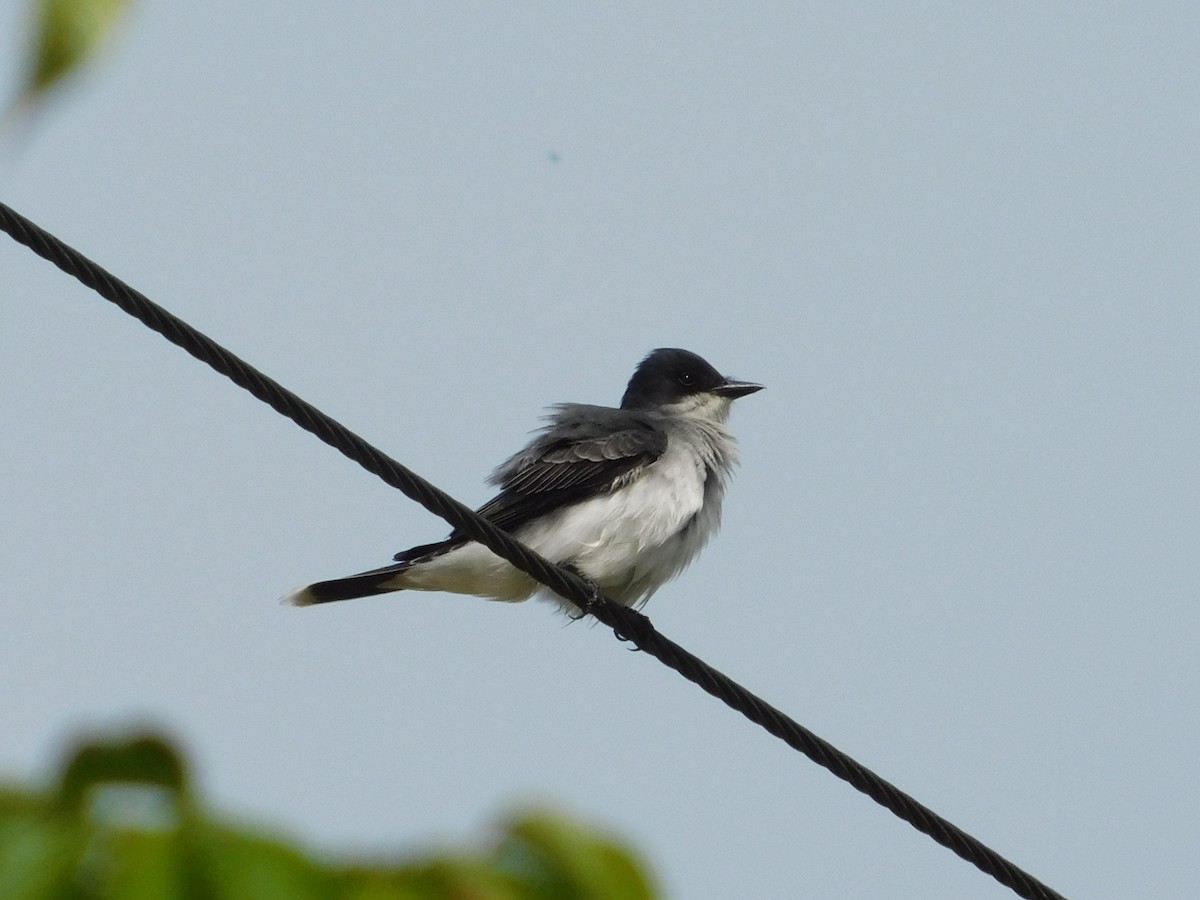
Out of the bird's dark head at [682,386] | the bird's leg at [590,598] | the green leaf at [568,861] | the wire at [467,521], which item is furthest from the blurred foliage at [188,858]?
the bird's dark head at [682,386]

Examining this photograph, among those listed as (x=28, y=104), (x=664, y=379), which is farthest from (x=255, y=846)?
(x=664, y=379)

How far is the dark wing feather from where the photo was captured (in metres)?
8.88

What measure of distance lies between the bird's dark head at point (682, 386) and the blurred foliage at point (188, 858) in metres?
9.29

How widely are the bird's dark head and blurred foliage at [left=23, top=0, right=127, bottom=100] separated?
9.37 meters

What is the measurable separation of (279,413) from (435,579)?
3.96 metres

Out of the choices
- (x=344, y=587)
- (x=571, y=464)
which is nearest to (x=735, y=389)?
(x=571, y=464)

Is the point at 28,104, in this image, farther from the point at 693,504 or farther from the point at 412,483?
the point at 693,504

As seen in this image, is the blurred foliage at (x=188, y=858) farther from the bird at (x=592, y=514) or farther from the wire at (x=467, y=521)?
the bird at (x=592, y=514)

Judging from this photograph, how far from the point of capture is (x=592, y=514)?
8.65m

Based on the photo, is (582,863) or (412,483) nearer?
(582,863)

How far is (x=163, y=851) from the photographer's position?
47.4 inches

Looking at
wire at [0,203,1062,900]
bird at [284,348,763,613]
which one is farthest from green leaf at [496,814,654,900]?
bird at [284,348,763,613]

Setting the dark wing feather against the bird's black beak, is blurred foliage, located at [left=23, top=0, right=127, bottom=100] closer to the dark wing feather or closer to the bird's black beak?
the dark wing feather

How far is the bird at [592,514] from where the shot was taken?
8.62 meters
